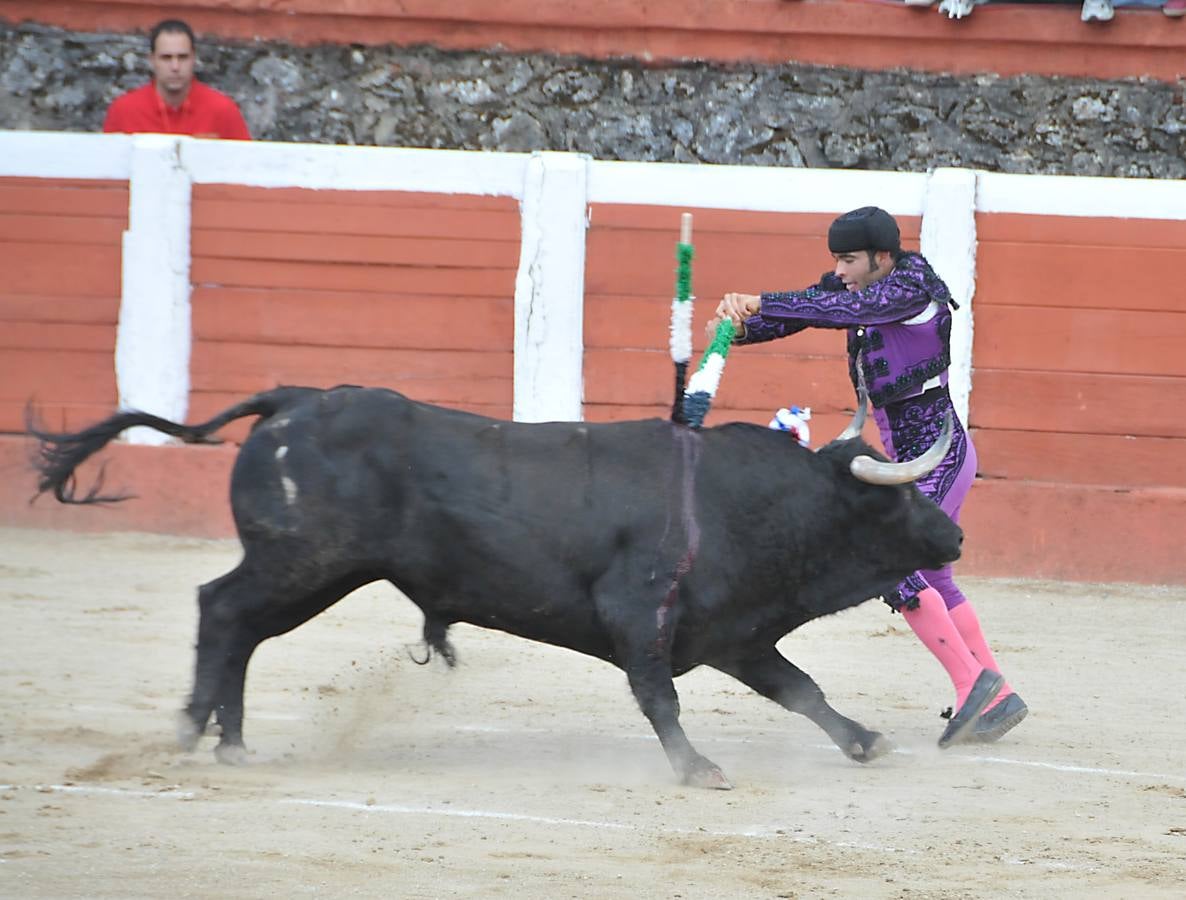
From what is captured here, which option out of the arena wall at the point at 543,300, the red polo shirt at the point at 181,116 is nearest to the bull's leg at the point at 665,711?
the arena wall at the point at 543,300

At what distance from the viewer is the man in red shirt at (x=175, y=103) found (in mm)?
7062

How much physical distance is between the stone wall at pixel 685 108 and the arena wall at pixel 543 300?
4.32 feet

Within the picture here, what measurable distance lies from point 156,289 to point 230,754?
11.2ft

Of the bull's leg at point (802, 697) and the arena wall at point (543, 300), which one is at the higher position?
the arena wall at point (543, 300)

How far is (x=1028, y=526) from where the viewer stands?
6609 millimetres

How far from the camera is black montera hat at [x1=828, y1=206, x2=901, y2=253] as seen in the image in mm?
4016

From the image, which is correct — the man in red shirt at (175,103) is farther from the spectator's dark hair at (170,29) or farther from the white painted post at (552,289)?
the white painted post at (552,289)

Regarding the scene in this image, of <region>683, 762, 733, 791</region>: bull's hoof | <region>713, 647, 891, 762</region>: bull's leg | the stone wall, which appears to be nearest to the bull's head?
<region>713, 647, 891, 762</region>: bull's leg

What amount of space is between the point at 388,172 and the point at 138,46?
2008 millimetres

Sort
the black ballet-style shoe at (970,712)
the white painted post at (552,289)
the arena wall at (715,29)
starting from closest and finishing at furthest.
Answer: the black ballet-style shoe at (970,712) < the white painted post at (552,289) < the arena wall at (715,29)

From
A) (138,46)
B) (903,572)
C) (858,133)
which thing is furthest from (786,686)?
(138,46)

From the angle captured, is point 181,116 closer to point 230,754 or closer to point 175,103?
point 175,103

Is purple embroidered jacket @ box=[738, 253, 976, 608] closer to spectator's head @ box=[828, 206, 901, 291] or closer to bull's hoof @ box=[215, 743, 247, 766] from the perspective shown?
spectator's head @ box=[828, 206, 901, 291]

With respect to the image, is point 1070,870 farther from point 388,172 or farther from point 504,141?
point 504,141
